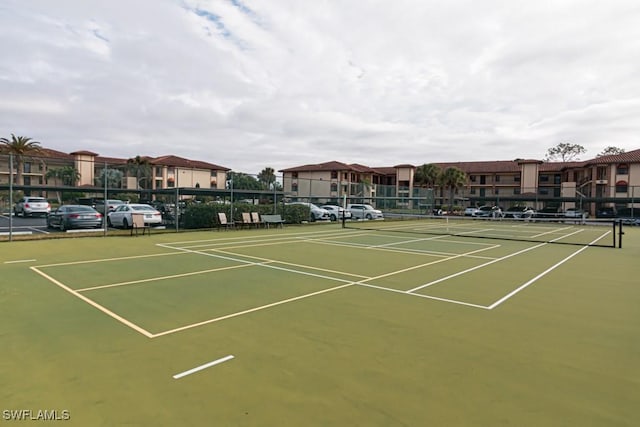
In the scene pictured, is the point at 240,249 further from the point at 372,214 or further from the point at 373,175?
the point at 373,175

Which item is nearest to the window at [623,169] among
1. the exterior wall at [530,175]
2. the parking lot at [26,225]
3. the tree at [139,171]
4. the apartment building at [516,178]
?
the apartment building at [516,178]

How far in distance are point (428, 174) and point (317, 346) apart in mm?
60490

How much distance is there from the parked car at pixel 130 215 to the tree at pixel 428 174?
1902 inches

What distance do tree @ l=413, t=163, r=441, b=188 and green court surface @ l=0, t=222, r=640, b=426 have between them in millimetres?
53425

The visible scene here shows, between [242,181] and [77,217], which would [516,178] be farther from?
[77,217]

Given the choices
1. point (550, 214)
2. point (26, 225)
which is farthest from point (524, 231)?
point (26, 225)

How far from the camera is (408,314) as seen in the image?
6023 mm

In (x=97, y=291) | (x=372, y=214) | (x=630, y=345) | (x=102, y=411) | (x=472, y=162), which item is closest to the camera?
(x=102, y=411)

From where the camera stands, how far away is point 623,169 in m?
50.1

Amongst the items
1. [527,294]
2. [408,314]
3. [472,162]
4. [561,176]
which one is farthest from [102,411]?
[472,162]

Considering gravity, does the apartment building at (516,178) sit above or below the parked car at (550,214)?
above

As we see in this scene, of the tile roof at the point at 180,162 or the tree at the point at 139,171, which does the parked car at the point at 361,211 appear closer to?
the tree at the point at 139,171

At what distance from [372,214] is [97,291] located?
2831 cm

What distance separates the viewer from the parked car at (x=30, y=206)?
24.4 metres
